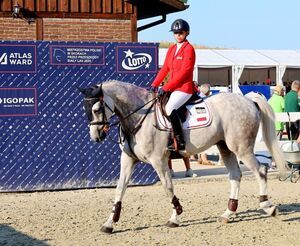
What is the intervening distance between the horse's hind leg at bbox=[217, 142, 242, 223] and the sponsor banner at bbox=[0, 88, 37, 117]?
4.06 meters

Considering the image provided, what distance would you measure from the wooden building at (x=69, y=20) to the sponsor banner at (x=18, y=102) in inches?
221

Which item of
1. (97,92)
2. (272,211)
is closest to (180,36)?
(97,92)

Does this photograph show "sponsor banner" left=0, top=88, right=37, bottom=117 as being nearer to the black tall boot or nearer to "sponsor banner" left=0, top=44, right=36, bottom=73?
"sponsor banner" left=0, top=44, right=36, bottom=73

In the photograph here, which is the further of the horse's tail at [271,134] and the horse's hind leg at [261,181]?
the horse's tail at [271,134]

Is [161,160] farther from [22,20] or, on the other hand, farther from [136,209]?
[22,20]

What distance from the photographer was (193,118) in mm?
9219

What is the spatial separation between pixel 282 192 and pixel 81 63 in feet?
14.3

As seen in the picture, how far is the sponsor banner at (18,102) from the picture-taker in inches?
474

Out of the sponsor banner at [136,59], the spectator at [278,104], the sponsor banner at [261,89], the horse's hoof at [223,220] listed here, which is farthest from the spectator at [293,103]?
the sponsor banner at [261,89]

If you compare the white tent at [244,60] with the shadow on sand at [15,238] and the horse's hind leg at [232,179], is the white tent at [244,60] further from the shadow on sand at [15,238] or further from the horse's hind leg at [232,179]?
the shadow on sand at [15,238]

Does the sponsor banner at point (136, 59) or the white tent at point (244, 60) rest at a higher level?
the sponsor banner at point (136, 59)

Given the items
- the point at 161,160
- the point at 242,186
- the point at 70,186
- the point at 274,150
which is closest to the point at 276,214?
the point at 274,150

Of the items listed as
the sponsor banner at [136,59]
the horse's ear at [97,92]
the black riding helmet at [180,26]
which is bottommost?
the horse's ear at [97,92]

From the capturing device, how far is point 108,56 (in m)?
12.7
